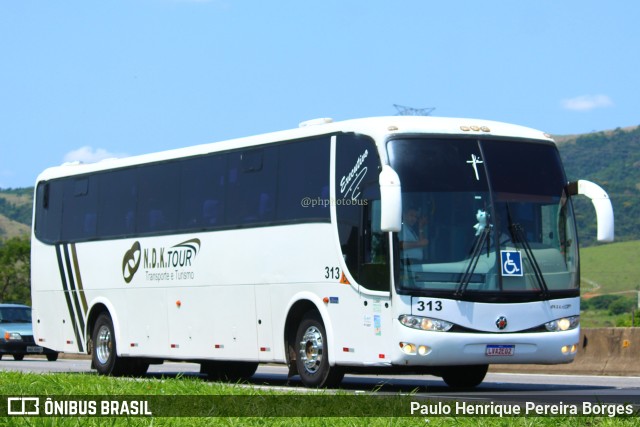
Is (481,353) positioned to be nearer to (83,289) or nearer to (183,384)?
(183,384)

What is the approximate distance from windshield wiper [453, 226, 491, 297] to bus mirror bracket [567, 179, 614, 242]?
147 cm

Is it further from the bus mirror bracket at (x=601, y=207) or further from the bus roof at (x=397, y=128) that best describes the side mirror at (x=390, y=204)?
the bus mirror bracket at (x=601, y=207)

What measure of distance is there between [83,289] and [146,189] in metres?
2.64

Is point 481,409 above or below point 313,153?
below

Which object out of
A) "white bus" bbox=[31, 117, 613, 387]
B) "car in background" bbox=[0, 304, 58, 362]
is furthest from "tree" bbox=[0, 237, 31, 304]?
"white bus" bbox=[31, 117, 613, 387]

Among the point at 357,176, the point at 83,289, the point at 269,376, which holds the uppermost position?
the point at 357,176

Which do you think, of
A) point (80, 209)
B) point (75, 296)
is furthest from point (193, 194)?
point (75, 296)

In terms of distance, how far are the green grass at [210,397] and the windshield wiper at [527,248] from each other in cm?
388

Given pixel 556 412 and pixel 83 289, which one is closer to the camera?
pixel 556 412

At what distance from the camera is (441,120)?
1667 cm

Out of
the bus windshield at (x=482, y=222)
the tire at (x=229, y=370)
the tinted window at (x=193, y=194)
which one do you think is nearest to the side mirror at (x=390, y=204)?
the bus windshield at (x=482, y=222)

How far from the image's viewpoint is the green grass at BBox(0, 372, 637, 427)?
32.7 feet

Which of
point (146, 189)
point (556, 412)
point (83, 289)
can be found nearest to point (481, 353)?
point (556, 412)

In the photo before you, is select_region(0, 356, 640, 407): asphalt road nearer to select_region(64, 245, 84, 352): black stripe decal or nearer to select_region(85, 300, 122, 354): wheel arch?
select_region(85, 300, 122, 354): wheel arch
